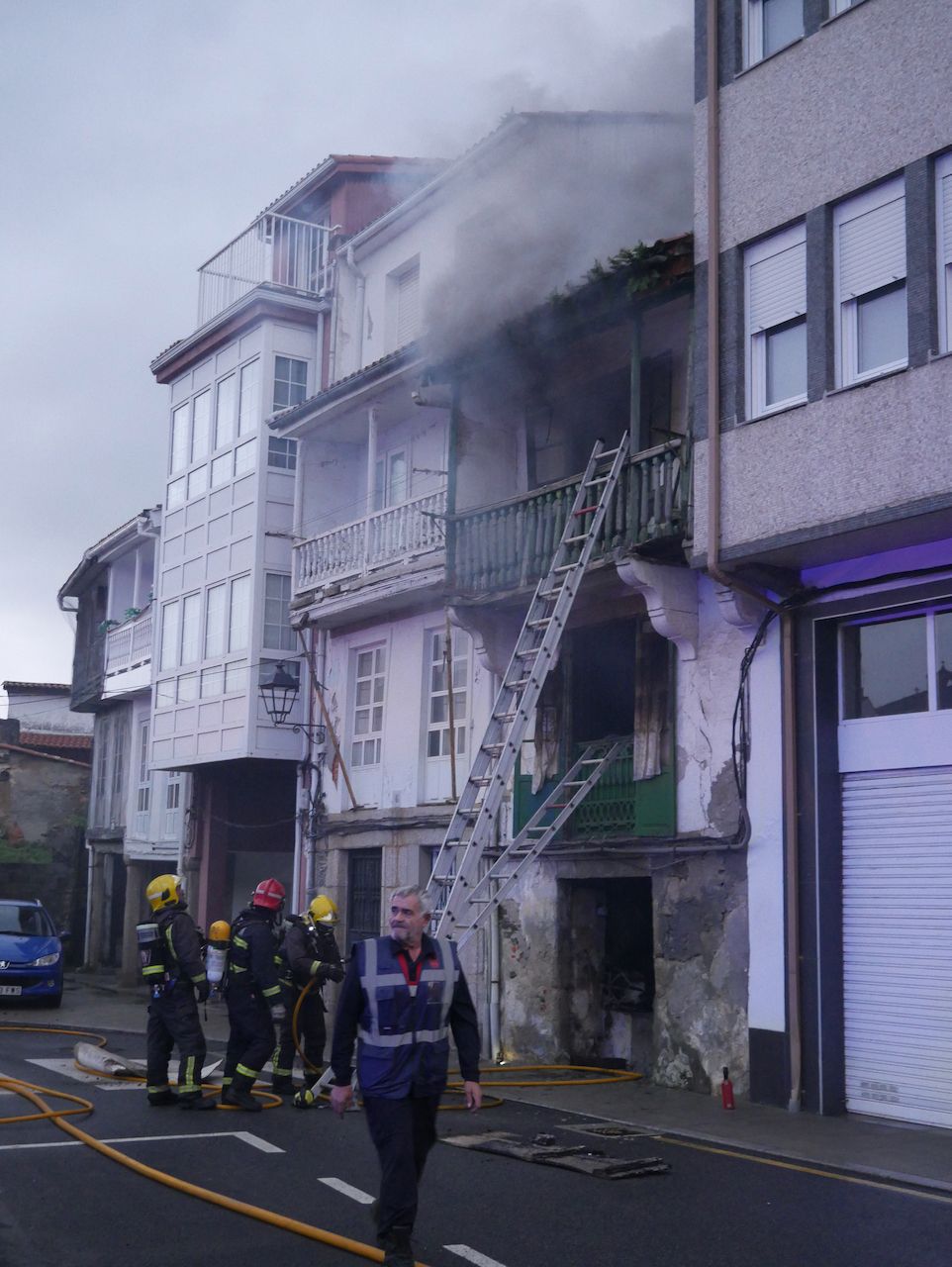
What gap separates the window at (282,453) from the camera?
73.7 ft

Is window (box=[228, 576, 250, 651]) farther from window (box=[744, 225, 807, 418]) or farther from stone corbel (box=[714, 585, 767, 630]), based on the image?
window (box=[744, 225, 807, 418])

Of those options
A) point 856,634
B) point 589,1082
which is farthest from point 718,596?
point 589,1082

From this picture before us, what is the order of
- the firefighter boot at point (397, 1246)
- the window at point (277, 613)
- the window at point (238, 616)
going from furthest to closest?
the window at point (238, 616) → the window at point (277, 613) → the firefighter boot at point (397, 1246)

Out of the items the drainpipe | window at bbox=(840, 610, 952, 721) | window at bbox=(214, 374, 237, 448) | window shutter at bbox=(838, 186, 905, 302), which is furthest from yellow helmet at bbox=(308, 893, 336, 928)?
window at bbox=(214, 374, 237, 448)

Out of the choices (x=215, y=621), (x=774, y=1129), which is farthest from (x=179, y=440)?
(x=774, y=1129)

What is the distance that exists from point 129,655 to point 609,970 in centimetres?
1632

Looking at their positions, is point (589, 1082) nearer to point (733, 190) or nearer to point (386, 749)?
point (386, 749)

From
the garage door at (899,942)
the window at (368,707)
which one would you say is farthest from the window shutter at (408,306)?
the garage door at (899,942)

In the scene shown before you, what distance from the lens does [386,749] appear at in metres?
19.2

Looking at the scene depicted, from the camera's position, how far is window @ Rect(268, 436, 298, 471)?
22453mm

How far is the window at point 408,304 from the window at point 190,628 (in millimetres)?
5915

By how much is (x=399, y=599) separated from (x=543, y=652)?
564cm

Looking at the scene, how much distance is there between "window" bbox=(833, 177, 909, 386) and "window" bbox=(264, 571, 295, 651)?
39.5 feet

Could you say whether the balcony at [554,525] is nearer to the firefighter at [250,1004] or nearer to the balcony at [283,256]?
the firefighter at [250,1004]
